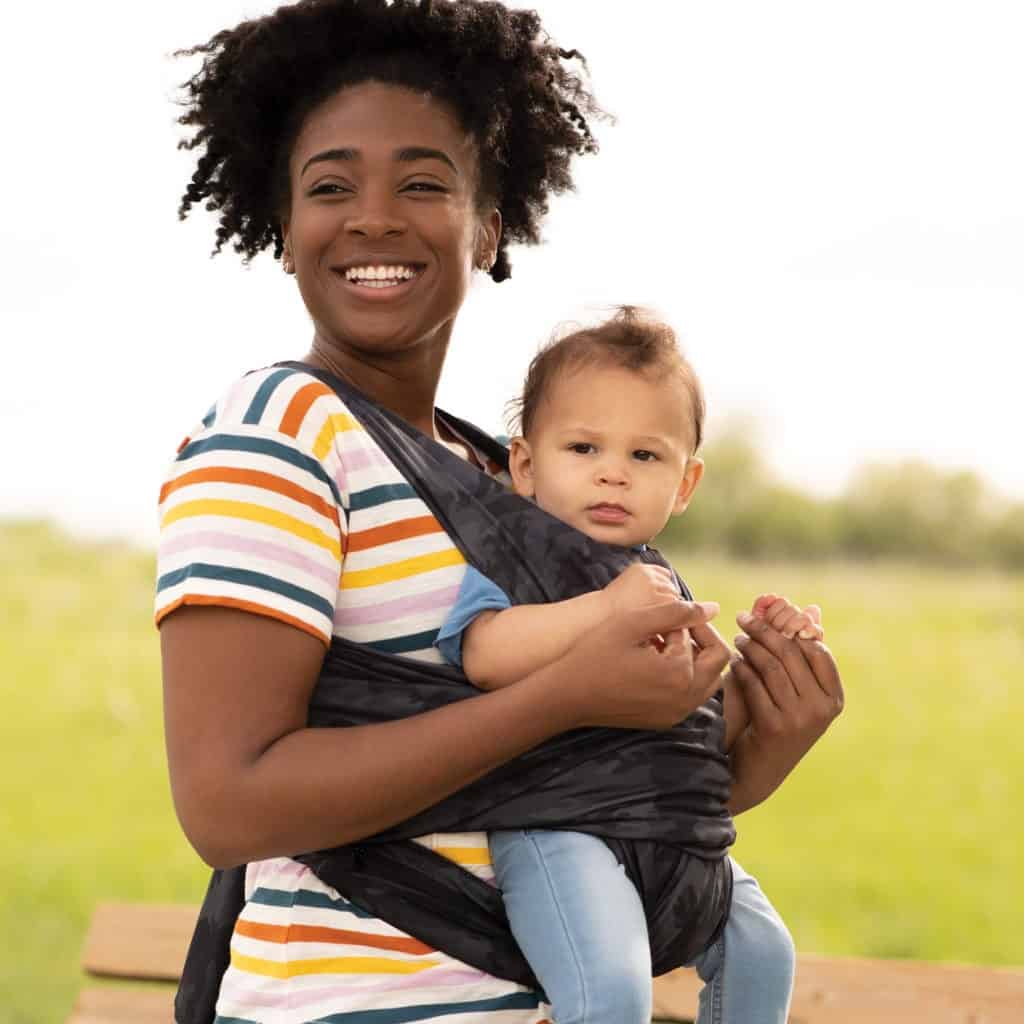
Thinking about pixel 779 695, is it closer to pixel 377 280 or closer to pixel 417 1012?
pixel 417 1012

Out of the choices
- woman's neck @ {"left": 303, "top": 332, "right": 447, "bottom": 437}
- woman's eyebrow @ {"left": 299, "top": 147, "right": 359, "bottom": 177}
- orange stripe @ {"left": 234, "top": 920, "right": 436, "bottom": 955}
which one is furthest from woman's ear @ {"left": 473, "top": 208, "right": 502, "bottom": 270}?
orange stripe @ {"left": 234, "top": 920, "right": 436, "bottom": 955}

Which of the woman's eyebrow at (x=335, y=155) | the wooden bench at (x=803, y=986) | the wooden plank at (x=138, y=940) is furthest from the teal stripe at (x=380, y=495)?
the wooden plank at (x=138, y=940)

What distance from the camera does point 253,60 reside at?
6.75 feet

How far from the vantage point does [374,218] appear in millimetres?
1849

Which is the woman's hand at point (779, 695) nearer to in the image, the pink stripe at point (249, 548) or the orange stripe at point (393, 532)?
the orange stripe at point (393, 532)

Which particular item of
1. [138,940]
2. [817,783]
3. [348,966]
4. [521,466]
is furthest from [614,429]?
[817,783]

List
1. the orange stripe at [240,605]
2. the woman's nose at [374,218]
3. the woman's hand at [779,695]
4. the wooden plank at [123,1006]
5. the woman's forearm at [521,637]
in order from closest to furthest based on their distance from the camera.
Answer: the orange stripe at [240,605]
the woman's forearm at [521,637]
the woman's nose at [374,218]
the woman's hand at [779,695]
the wooden plank at [123,1006]

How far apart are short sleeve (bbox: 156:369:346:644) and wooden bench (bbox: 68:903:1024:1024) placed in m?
1.92

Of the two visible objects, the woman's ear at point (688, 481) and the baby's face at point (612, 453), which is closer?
the baby's face at point (612, 453)

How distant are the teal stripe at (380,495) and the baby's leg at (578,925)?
1.33ft

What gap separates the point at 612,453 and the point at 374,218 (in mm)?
422

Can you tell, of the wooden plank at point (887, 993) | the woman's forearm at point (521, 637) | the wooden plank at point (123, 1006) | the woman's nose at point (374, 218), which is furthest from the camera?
the wooden plank at point (123, 1006)

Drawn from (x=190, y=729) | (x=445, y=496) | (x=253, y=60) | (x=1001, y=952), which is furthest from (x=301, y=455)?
(x=1001, y=952)

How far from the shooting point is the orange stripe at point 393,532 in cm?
167
